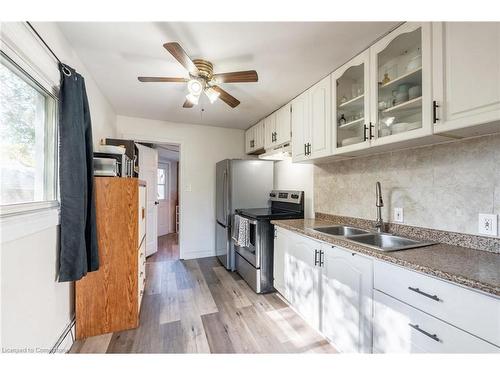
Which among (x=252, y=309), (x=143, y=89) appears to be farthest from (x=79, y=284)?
(x=143, y=89)

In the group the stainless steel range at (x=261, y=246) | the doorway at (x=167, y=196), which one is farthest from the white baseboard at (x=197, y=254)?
the doorway at (x=167, y=196)

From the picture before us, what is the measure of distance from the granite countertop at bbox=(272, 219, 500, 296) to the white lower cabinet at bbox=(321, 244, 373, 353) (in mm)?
116

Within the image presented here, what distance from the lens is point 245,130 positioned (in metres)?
3.92

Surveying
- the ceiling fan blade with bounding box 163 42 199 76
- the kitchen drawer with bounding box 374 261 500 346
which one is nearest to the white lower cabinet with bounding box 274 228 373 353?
the kitchen drawer with bounding box 374 261 500 346

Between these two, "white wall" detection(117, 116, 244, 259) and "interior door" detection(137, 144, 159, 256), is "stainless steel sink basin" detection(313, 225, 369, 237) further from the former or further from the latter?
"interior door" detection(137, 144, 159, 256)

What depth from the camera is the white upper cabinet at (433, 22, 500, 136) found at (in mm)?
981

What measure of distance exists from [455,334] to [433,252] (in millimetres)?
435

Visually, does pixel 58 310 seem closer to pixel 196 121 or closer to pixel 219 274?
pixel 219 274

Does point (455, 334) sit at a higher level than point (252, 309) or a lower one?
higher

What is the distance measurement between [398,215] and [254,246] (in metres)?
1.44

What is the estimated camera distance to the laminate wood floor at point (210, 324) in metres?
1.59

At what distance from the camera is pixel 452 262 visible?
103cm

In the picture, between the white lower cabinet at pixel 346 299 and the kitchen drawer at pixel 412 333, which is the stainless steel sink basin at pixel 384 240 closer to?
the white lower cabinet at pixel 346 299

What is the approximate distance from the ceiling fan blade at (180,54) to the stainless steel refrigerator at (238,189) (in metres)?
1.55
